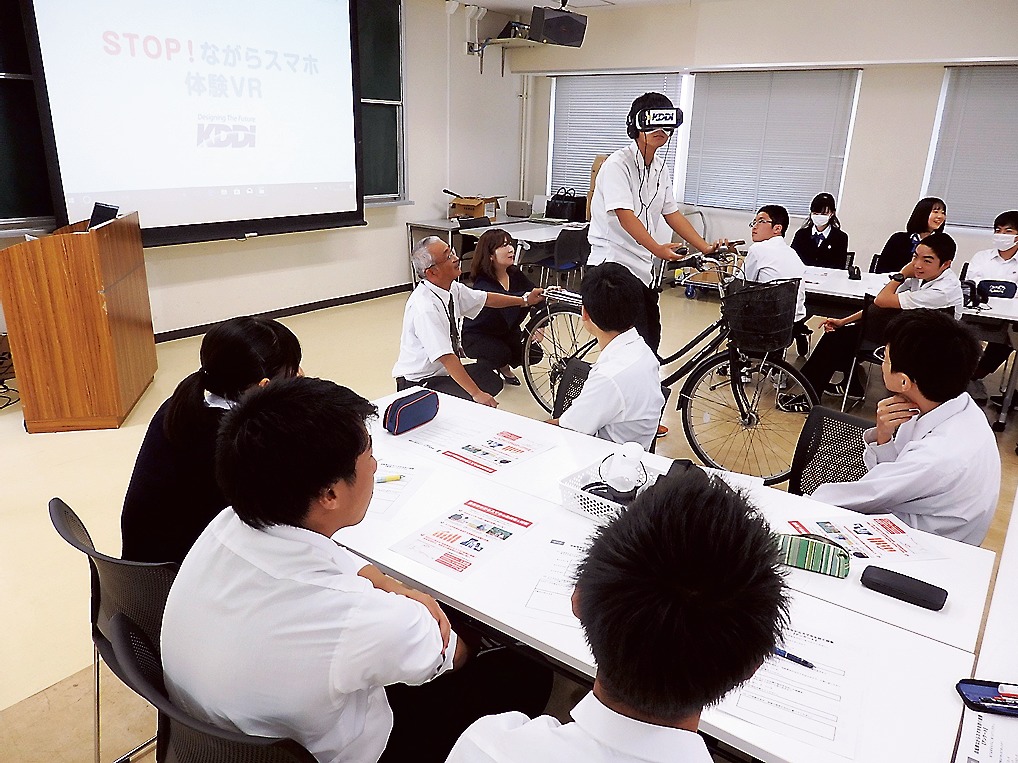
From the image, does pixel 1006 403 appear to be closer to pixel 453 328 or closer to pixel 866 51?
pixel 453 328

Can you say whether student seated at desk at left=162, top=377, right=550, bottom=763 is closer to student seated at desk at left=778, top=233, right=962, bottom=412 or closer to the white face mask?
student seated at desk at left=778, top=233, right=962, bottom=412

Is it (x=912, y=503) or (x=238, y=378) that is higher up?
(x=238, y=378)

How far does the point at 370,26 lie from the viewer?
19.0ft

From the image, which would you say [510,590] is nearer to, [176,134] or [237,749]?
[237,749]

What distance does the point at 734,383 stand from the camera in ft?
10.6

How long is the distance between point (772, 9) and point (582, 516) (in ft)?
19.9

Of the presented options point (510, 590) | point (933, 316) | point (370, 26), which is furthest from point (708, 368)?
point (370, 26)

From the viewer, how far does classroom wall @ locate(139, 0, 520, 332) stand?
5180 mm

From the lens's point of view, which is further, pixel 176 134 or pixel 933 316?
pixel 176 134

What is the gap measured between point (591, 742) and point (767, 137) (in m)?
7.06

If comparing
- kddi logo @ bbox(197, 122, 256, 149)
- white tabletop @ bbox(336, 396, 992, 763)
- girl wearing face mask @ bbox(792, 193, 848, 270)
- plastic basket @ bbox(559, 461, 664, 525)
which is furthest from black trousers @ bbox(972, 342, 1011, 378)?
kddi logo @ bbox(197, 122, 256, 149)

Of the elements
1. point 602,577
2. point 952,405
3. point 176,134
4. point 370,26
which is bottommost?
point 952,405

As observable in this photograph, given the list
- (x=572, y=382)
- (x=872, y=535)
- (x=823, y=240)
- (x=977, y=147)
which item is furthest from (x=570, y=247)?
(x=872, y=535)

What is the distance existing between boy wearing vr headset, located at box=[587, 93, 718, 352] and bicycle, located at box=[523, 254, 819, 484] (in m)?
0.22
